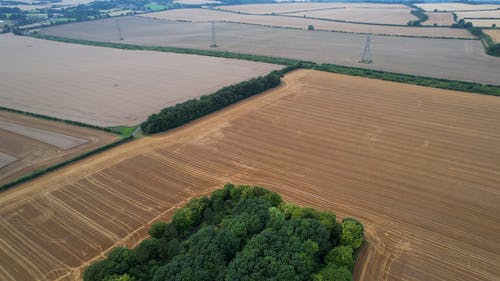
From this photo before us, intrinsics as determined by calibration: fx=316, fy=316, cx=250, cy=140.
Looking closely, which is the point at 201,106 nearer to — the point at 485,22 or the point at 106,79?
the point at 106,79

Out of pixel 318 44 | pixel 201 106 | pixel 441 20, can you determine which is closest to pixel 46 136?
pixel 201 106

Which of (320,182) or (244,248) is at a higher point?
(244,248)

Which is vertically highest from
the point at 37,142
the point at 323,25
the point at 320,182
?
the point at 323,25

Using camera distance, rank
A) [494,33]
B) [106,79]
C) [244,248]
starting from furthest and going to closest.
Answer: [494,33] < [106,79] < [244,248]

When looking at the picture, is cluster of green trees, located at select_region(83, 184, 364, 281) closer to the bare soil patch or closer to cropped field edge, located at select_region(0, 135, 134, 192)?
cropped field edge, located at select_region(0, 135, 134, 192)

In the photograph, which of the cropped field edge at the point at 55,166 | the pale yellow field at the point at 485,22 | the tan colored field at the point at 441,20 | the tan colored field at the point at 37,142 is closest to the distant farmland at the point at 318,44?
the pale yellow field at the point at 485,22

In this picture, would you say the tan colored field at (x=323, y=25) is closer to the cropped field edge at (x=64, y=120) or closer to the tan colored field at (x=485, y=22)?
the tan colored field at (x=485, y=22)
